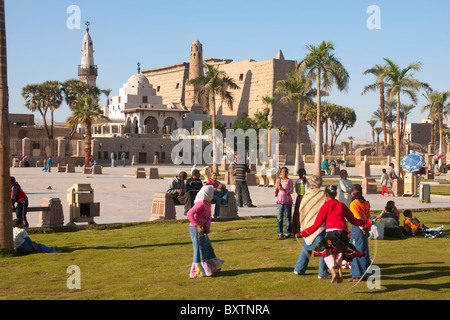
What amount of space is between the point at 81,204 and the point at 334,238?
8.26 metres

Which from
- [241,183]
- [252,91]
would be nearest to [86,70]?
[252,91]

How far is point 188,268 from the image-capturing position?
957cm

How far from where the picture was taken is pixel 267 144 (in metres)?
Result: 80.4

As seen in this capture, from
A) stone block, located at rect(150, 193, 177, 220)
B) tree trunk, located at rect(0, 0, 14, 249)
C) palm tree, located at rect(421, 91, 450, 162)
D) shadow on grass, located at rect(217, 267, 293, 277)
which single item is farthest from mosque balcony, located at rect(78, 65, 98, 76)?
shadow on grass, located at rect(217, 267, 293, 277)

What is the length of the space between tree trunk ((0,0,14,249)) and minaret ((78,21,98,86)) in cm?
8595

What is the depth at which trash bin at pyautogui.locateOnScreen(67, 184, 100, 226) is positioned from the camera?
14414 millimetres

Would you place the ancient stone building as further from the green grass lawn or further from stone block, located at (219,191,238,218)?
the green grass lawn

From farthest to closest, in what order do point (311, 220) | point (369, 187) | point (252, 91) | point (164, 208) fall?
point (252, 91)
point (369, 187)
point (164, 208)
point (311, 220)

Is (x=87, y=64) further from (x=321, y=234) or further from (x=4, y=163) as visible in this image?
(x=321, y=234)

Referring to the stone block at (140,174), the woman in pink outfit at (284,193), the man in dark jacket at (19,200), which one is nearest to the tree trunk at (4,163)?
the man in dark jacket at (19,200)

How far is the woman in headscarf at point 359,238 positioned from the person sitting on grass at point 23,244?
5.70 meters

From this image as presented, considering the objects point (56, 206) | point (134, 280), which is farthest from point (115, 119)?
point (134, 280)

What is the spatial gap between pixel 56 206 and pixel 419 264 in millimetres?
8664

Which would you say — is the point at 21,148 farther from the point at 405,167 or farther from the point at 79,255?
the point at 79,255
